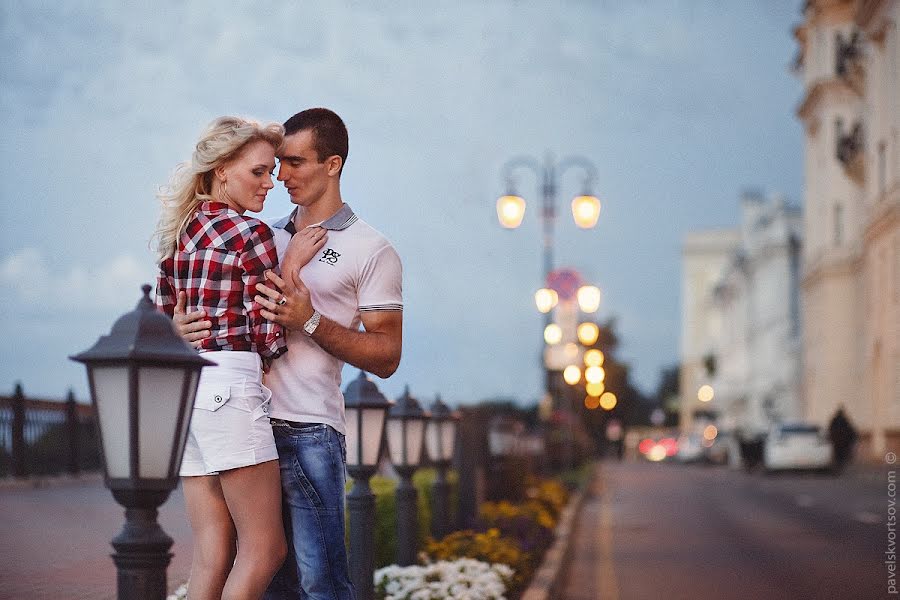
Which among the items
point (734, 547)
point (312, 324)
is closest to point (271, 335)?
point (312, 324)

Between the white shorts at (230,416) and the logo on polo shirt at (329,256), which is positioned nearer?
the white shorts at (230,416)

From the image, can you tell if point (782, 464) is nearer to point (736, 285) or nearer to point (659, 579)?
point (659, 579)

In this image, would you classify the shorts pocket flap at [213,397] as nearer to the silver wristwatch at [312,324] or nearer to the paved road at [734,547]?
the silver wristwatch at [312,324]

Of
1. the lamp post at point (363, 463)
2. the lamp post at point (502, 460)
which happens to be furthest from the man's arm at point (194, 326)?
the lamp post at point (502, 460)

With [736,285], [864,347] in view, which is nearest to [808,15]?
[864,347]

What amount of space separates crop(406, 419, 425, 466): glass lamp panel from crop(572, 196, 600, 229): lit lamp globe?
18190mm

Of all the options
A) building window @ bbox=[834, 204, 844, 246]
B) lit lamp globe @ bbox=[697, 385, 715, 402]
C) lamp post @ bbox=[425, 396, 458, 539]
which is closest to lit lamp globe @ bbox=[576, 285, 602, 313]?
lamp post @ bbox=[425, 396, 458, 539]

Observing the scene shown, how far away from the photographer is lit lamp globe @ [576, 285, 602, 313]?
98.8ft

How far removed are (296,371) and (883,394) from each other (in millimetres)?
44453

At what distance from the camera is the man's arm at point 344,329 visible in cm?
408

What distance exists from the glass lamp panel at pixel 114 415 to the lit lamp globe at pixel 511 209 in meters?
23.2

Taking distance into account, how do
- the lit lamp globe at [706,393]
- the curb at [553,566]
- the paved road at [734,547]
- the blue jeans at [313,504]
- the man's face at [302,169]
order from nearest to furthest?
the blue jeans at [313,504]
the man's face at [302,169]
the curb at [553,566]
the paved road at [734,547]
the lit lamp globe at [706,393]

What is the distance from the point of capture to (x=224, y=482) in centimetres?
405

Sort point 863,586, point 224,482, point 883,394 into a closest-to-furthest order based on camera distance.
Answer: point 224,482, point 863,586, point 883,394
